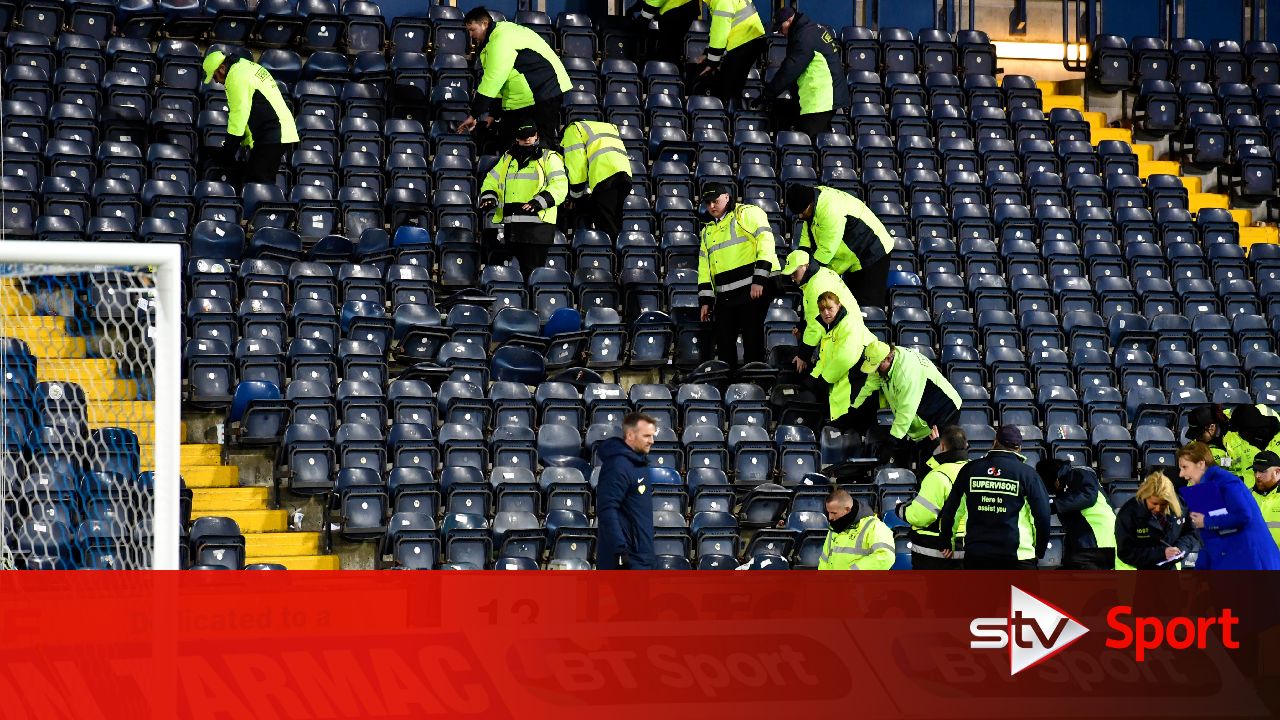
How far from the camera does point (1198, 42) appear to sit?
60.4 feet

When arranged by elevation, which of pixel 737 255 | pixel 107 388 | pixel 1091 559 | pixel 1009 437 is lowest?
pixel 1091 559

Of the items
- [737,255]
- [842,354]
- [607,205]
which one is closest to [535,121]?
[607,205]

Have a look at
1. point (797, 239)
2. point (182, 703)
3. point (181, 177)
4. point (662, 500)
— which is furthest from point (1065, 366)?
point (182, 703)

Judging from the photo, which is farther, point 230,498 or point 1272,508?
point 230,498

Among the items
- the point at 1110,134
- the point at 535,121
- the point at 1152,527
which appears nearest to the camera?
the point at 1152,527

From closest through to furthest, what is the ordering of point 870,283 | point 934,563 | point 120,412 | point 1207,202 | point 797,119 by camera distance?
point 120,412 < point 934,563 < point 870,283 < point 797,119 < point 1207,202

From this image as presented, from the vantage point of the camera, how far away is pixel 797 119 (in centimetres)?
1603

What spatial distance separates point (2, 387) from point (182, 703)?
145 cm

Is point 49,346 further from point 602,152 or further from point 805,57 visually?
point 805,57

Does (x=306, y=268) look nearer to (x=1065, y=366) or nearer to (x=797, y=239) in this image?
(x=797, y=239)

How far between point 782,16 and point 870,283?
152 inches

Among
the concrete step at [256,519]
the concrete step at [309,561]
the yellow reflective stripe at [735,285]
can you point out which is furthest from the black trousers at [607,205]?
the concrete step at [309,561]

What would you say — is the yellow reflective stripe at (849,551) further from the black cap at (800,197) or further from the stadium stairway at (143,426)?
the black cap at (800,197)

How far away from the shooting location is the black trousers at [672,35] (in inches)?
663
